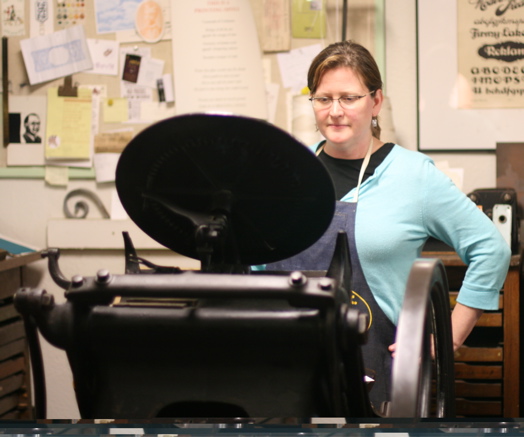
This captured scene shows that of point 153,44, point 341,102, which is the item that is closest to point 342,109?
point 341,102

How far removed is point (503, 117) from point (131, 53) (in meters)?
1.62

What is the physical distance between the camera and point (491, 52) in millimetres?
2893

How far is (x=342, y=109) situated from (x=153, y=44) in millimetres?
1745

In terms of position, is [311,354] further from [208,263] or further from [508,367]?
[508,367]

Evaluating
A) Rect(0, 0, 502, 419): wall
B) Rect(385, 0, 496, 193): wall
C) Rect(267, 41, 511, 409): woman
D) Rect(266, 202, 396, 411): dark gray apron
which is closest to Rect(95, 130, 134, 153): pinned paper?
Rect(0, 0, 502, 419): wall

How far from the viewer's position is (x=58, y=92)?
10.3ft

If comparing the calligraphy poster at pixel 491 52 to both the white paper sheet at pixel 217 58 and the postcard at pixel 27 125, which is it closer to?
the white paper sheet at pixel 217 58

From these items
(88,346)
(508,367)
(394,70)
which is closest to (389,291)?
(88,346)

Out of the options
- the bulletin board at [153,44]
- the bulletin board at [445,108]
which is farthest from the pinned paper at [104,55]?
the bulletin board at [445,108]

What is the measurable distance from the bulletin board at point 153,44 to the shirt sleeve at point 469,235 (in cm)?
144

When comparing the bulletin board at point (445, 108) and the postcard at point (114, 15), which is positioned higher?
the postcard at point (114, 15)

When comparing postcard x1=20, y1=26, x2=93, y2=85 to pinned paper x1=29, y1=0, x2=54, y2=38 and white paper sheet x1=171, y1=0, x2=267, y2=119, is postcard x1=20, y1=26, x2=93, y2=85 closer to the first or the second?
pinned paper x1=29, y1=0, x2=54, y2=38

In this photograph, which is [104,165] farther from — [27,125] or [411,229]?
[411,229]

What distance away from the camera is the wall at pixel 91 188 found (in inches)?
115
